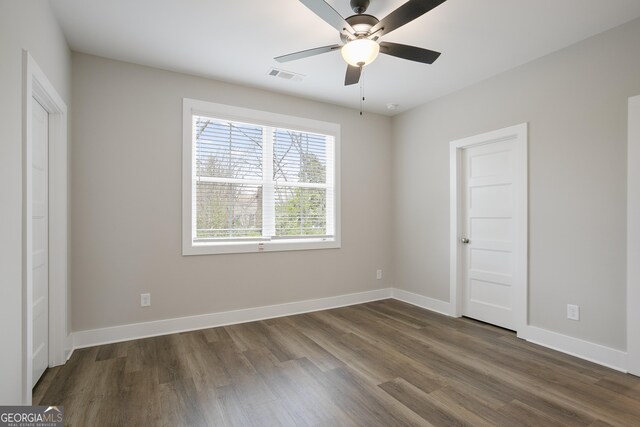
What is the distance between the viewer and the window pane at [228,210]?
3639 millimetres

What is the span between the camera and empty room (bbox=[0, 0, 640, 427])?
207 cm

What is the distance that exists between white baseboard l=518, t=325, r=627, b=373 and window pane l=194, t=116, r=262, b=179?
11.2ft

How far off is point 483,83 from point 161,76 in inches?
140

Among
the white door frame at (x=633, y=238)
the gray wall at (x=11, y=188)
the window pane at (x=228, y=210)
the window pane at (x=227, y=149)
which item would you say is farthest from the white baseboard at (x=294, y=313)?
the window pane at (x=227, y=149)

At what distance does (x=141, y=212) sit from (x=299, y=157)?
6.52 ft

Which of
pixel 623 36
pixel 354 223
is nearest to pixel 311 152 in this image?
pixel 354 223

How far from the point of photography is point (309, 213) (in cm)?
435

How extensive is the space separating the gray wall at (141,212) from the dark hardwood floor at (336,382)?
0.42m

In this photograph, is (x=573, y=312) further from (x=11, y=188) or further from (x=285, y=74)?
(x=11, y=188)

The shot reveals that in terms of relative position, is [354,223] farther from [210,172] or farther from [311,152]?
[210,172]

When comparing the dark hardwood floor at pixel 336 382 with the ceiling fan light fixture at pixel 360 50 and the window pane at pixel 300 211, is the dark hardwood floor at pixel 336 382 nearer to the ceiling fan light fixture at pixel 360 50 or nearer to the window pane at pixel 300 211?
the window pane at pixel 300 211

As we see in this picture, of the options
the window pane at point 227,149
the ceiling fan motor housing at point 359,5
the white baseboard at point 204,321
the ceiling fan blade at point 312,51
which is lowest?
the white baseboard at point 204,321

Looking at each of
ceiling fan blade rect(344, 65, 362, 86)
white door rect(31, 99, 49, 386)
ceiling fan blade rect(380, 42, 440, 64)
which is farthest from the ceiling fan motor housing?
white door rect(31, 99, 49, 386)

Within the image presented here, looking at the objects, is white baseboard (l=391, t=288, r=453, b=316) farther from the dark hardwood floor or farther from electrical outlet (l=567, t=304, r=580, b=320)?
electrical outlet (l=567, t=304, r=580, b=320)
